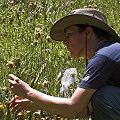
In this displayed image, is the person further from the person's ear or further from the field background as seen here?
the field background

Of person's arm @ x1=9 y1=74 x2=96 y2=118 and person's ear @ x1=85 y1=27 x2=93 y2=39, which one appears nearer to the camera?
person's arm @ x1=9 y1=74 x2=96 y2=118

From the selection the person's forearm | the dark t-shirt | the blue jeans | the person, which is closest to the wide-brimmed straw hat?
the person

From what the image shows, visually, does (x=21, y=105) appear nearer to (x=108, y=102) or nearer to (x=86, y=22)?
(x=108, y=102)

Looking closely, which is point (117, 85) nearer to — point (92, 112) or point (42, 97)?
point (92, 112)

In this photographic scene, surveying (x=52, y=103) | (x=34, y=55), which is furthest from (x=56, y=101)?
(x=34, y=55)

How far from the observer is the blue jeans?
1.96 meters

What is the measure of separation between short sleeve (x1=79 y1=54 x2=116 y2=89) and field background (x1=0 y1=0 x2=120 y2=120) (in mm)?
481

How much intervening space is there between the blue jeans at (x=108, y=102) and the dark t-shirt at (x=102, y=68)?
0.05m

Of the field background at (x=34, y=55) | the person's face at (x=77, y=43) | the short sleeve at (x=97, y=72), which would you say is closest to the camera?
the short sleeve at (x=97, y=72)

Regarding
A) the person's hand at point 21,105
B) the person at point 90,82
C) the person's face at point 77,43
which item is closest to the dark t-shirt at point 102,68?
the person at point 90,82

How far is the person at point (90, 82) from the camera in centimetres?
191

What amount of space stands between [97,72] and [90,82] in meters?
0.07

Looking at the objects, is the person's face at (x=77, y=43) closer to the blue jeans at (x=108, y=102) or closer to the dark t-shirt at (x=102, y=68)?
the dark t-shirt at (x=102, y=68)

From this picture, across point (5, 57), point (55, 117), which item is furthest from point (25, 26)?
point (55, 117)
